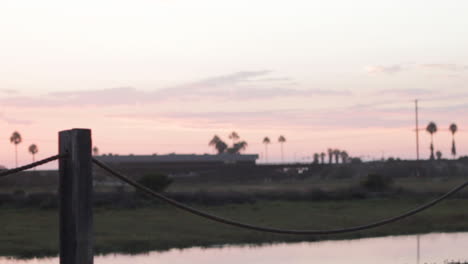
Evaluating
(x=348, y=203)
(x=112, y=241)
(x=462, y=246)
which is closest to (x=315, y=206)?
(x=348, y=203)

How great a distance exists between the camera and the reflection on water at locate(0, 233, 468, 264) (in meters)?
18.8

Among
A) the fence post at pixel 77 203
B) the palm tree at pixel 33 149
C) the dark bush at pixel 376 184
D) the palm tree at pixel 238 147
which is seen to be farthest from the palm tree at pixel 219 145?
the fence post at pixel 77 203

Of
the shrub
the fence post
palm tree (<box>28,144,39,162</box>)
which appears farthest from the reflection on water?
palm tree (<box>28,144,39,162</box>)

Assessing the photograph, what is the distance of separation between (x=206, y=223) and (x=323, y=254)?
6.13 m

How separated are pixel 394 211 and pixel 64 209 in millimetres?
28055

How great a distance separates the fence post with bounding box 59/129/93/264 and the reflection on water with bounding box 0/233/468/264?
14237 millimetres

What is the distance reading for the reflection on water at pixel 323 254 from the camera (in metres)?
18.8

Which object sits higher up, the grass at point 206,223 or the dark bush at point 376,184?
the dark bush at point 376,184

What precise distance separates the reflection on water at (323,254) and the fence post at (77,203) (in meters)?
14.2

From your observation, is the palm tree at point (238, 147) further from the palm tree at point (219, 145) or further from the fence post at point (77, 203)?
the fence post at point (77, 203)

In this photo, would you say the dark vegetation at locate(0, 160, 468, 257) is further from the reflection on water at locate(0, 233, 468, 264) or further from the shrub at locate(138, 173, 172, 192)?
the reflection on water at locate(0, 233, 468, 264)

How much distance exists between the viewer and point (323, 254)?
20.3 m

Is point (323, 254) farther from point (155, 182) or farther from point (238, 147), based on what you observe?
point (238, 147)

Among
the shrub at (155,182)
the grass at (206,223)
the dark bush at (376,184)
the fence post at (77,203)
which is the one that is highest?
the fence post at (77,203)
